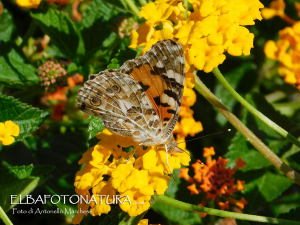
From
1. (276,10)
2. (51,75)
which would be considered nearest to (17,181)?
(51,75)

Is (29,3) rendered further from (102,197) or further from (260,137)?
(260,137)

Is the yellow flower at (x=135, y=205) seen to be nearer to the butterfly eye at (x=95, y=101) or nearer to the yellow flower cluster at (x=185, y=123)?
the butterfly eye at (x=95, y=101)

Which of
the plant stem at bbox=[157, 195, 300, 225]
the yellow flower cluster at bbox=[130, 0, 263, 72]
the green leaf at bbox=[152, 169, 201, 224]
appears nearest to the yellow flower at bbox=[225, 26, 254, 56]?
the yellow flower cluster at bbox=[130, 0, 263, 72]

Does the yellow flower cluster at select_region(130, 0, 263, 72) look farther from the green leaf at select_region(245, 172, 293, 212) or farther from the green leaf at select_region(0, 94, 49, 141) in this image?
the green leaf at select_region(245, 172, 293, 212)

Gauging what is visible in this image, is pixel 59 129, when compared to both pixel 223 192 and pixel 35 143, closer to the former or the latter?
pixel 35 143

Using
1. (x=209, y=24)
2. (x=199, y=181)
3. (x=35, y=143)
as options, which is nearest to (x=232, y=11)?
(x=209, y=24)

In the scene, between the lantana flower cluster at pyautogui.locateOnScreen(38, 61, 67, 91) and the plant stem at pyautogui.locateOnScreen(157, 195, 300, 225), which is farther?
the lantana flower cluster at pyautogui.locateOnScreen(38, 61, 67, 91)
